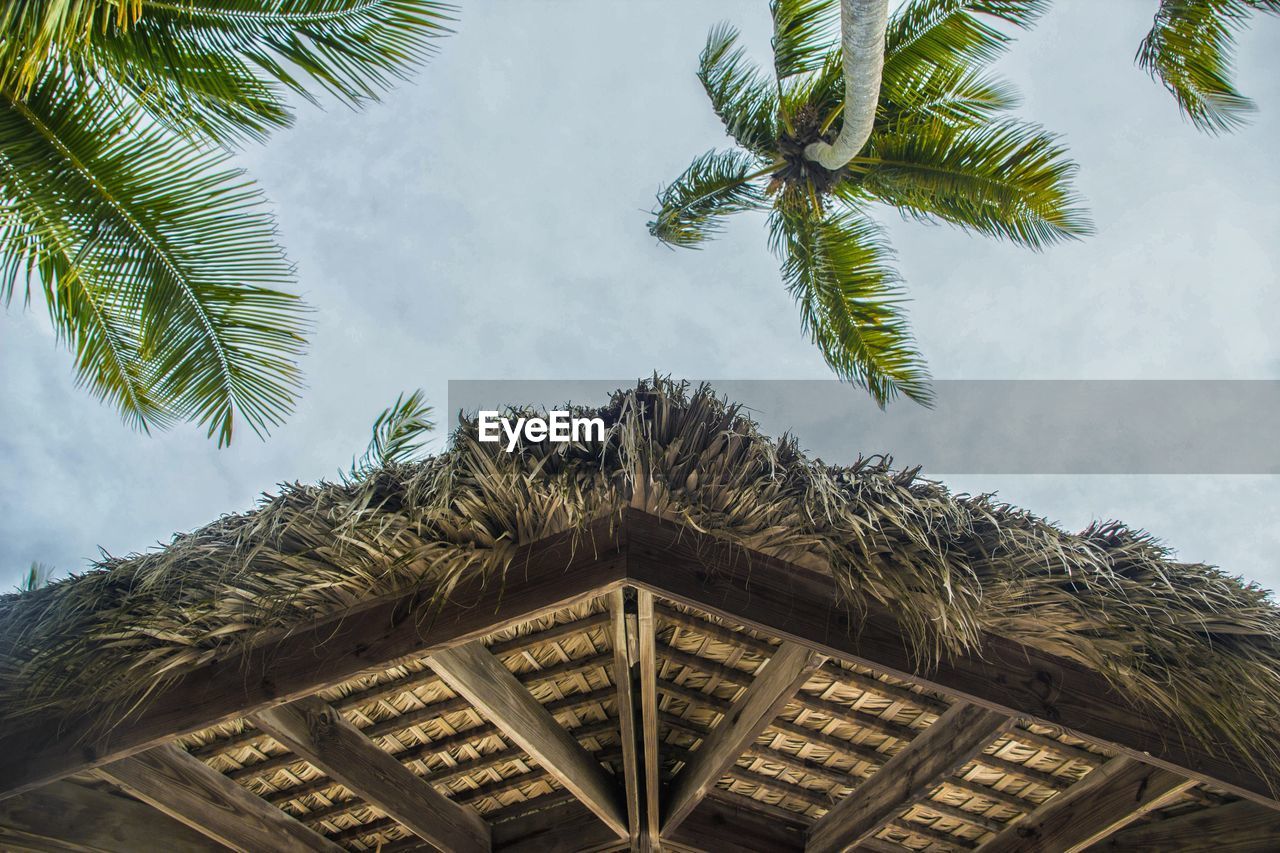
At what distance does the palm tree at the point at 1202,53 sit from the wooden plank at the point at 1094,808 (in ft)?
11.6

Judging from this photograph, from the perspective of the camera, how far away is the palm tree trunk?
3.79 meters

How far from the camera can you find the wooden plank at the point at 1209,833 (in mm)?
2701

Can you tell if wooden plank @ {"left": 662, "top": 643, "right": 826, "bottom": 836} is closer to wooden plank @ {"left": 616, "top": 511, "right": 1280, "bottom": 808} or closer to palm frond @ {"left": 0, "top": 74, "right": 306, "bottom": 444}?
wooden plank @ {"left": 616, "top": 511, "right": 1280, "bottom": 808}

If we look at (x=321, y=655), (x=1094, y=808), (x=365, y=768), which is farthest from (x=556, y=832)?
(x=1094, y=808)

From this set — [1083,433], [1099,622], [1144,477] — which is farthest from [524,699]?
[1144,477]

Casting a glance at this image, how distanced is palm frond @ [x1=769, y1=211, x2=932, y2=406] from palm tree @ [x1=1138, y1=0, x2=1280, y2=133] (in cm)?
178

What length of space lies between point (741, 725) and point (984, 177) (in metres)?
4.24

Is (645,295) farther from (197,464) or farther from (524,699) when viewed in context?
(524,699)

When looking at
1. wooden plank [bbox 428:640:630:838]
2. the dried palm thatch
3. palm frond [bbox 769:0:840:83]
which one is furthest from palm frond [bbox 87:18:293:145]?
palm frond [bbox 769:0:840:83]

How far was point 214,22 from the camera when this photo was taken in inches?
122

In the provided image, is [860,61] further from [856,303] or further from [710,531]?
[710,531]

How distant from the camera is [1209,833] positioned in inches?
111

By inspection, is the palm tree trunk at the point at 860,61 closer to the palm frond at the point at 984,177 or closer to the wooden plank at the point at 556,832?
the palm frond at the point at 984,177

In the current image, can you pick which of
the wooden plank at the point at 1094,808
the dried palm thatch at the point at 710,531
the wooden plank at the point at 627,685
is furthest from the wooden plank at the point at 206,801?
the wooden plank at the point at 1094,808
